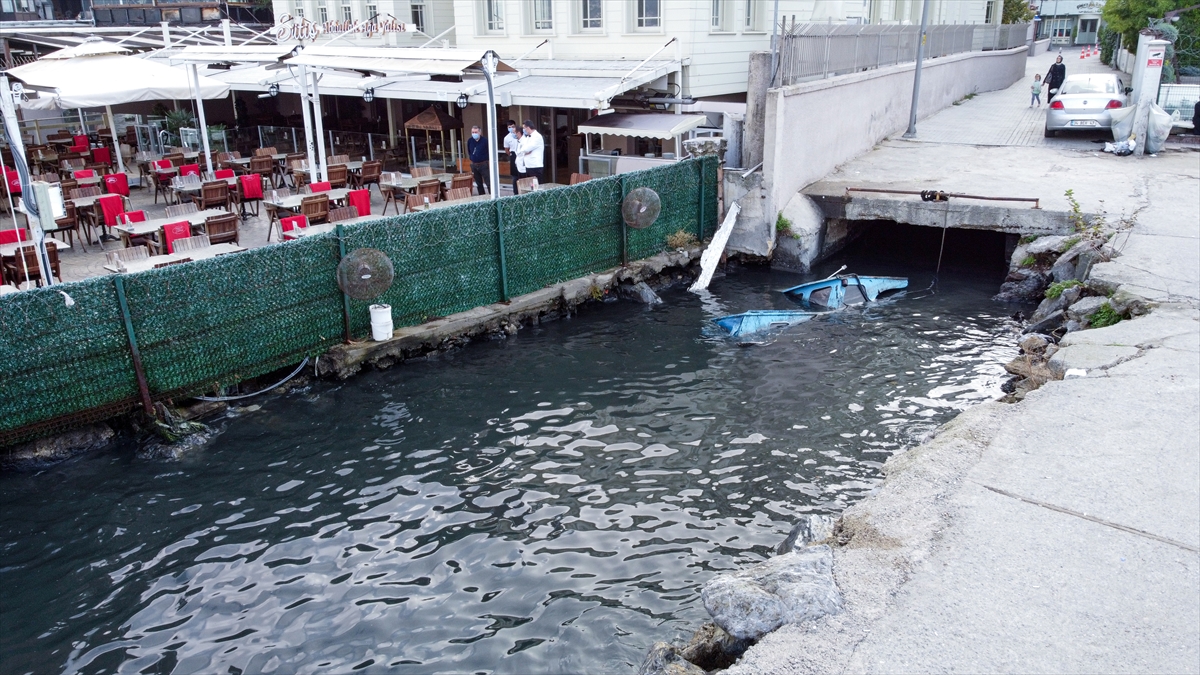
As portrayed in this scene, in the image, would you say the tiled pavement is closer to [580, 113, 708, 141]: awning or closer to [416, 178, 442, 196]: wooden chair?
[580, 113, 708, 141]: awning

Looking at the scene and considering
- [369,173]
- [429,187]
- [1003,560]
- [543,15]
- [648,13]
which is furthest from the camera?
[543,15]

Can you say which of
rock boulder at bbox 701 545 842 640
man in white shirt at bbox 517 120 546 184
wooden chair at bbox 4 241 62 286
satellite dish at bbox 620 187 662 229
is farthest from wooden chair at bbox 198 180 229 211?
rock boulder at bbox 701 545 842 640

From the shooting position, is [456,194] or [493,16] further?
[493,16]

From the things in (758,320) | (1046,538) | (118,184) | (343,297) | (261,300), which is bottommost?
(758,320)

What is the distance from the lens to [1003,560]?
6223mm

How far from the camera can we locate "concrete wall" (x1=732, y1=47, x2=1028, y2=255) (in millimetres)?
17406

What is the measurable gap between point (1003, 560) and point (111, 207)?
1602cm

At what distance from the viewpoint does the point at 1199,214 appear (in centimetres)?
1616

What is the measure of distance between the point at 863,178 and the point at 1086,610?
15307 millimetres

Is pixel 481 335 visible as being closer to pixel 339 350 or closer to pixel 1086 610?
pixel 339 350

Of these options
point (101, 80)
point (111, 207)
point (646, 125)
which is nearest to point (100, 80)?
point (101, 80)

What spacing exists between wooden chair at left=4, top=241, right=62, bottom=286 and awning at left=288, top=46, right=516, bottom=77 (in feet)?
18.8

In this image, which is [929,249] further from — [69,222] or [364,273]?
[69,222]

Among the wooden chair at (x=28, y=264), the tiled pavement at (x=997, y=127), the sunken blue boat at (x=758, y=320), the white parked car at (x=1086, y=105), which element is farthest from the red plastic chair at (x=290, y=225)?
the white parked car at (x=1086, y=105)
